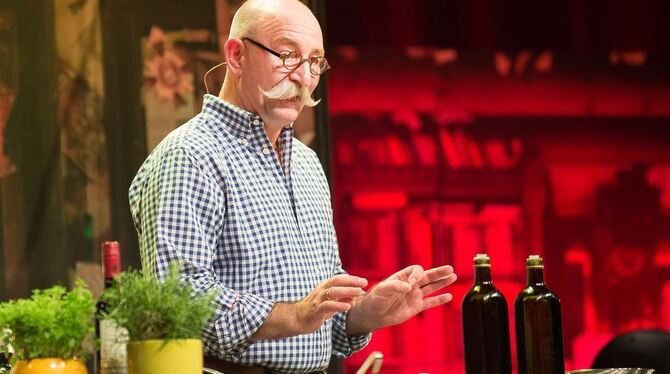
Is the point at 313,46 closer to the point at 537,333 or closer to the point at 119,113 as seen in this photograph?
the point at 537,333

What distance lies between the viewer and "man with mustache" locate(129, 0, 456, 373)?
235cm

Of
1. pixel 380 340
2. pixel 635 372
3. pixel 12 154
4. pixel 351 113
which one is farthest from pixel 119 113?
pixel 635 372

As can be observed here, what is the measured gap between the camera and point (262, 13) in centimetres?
274

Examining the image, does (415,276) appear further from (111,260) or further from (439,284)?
(111,260)

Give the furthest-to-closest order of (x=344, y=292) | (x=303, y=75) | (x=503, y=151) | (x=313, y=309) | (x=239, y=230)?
1. (x=503, y=151)
2. (x=303, y=75)
3. (x=239, y=230)
4. (x=313, y=309)
5. (x=344, y=292)

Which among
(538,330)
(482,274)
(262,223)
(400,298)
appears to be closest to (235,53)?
(262,223)

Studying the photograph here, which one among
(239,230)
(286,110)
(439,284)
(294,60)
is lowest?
(439,284)

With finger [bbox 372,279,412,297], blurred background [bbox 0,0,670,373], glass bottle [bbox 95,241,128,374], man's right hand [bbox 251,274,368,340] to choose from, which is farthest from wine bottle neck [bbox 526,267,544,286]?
blurred background [bbox 0,0,670,373]

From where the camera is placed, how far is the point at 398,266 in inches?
197

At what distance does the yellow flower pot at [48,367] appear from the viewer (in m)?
1.65

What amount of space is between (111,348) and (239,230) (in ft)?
2.59

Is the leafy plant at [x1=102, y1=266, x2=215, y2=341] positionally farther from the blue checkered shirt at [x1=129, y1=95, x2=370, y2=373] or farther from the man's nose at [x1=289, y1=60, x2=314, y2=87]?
the man's nose at [x1=289, y1=60, x2=314, y2=87]

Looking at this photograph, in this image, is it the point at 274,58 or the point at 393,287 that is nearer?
the point at 393,287

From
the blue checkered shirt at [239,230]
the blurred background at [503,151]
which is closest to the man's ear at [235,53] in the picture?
the blue checkered shirt at [239,230]
